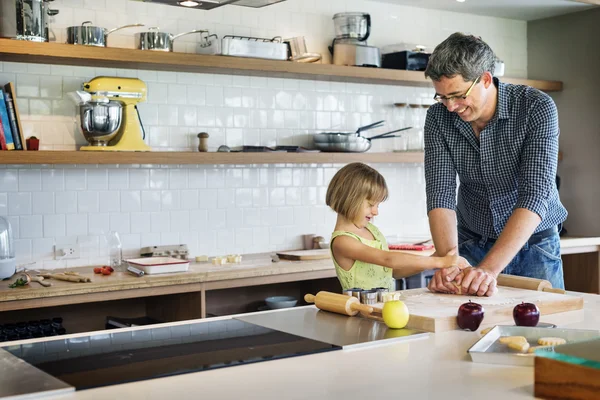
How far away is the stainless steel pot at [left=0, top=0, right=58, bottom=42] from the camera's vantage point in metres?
4.10

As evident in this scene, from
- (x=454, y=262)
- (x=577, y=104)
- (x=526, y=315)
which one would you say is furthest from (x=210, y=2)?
(x=577, y=104)

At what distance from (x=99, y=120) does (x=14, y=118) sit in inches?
17.1

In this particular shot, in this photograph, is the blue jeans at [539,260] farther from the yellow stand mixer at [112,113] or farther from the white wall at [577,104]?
the white wall at [577,104]

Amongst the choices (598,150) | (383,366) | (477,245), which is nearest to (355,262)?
(477,245)

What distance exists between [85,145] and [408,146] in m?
2.31

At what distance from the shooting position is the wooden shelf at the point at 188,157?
13.4 feet

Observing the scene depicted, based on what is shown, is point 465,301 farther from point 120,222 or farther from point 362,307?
point 120,222

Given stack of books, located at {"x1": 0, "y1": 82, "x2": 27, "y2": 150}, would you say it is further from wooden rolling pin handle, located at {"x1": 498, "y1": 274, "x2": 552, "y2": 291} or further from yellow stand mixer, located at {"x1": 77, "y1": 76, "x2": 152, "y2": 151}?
wooden rolling pin handle, located at {"x1": 498, "y1": 274, "x2": 552, "y2": 291}

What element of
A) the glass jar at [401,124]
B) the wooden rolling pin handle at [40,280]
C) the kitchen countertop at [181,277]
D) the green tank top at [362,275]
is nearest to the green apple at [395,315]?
the green tank top at [362,275]

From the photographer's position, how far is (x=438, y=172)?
3.22 metres

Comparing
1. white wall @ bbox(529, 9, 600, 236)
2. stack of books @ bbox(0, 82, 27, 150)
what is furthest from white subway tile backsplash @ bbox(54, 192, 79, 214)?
white wall @ bbox(529, 9, 600, 236)

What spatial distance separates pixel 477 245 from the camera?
3287mm

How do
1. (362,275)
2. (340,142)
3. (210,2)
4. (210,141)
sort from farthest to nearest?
(340,142) → (210,141) → (362,275) → (210,2)

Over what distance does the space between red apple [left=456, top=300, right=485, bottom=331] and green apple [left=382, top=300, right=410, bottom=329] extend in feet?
0.48
